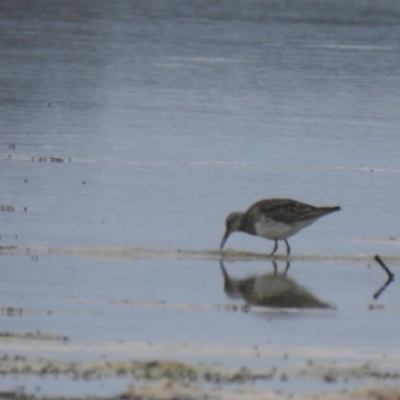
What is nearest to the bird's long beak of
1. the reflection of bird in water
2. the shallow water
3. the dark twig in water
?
the shallow water

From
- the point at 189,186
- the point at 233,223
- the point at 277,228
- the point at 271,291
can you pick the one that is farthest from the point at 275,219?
the point at 189,186

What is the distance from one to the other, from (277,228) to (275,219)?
0.39 ft

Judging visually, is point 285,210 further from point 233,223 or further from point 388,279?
point 388,279

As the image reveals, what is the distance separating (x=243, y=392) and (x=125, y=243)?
6.39 m

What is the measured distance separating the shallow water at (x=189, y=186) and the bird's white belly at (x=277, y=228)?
242 mm

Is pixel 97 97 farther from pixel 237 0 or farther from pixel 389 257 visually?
pixel 237 0

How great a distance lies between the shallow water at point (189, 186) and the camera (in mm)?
11430

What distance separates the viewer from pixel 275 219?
1480cm

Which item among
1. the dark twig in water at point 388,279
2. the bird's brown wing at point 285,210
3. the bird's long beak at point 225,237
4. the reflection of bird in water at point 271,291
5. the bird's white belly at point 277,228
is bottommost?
the reflection of bird in water at point 271,291

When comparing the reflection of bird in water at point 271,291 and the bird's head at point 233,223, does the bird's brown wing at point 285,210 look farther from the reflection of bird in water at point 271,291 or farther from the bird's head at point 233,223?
the reflection of bird in water at point 271,291

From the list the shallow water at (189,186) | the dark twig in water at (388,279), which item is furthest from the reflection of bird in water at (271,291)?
the dark twig in water at (388,279)

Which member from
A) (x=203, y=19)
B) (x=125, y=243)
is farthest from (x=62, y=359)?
(x=203, y=19)

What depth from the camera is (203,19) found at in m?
48.3

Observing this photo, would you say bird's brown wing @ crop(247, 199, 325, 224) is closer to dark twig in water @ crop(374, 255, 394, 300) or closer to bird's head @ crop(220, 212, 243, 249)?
bird's head @ crop(220, 212, 243, 249)
